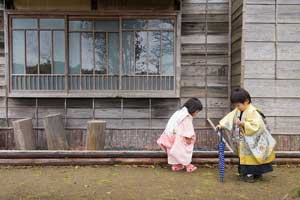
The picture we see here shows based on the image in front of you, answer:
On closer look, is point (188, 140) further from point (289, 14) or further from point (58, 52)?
point (58, 52)

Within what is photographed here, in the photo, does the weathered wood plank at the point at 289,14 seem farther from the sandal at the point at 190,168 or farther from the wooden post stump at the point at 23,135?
the wooden post stump at the point at 23,135

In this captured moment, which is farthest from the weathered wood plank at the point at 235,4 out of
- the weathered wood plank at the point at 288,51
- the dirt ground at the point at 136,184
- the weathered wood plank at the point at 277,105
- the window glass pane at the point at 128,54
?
the dirt ground at the point at 136,184

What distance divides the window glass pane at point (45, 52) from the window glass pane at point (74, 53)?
45cm

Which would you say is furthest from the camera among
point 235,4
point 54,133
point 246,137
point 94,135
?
point 235,4

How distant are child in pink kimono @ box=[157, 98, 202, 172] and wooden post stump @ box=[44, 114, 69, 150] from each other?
7.75ft

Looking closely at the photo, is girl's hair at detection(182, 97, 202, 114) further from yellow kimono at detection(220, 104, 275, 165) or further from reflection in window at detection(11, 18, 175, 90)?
reflection in window at detection(11, 18, 175, 90)

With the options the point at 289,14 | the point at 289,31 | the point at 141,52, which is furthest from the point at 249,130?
the point at 141,52

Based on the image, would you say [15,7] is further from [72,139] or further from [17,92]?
[72,139]

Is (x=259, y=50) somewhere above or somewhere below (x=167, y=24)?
below

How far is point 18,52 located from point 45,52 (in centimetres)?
59

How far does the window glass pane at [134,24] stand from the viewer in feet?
24.0

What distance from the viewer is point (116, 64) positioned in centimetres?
739

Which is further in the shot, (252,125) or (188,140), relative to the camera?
(188,140)

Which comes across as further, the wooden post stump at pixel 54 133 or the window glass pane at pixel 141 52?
the window glass pane at pixel 141 52
